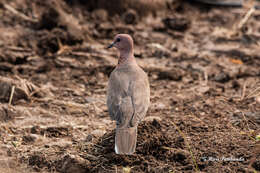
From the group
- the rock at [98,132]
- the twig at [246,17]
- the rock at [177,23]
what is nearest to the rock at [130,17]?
the rock at [177,23]

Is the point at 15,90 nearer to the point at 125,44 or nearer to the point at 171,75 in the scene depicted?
the point at 125,44

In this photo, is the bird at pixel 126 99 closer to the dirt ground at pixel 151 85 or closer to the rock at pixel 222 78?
the dirt ground at pixel 151 85

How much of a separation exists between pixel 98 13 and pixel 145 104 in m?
3.72

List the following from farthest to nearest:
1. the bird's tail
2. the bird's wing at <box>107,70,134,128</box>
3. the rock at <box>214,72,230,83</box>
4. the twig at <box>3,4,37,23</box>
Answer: the twig at <box>3,4,37,23</box>, the rock at <box>214,72,230,83</box>, the bird's wing at <box>107,70,134,128</box>, the bird's tail

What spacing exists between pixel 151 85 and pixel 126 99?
6.04 feet

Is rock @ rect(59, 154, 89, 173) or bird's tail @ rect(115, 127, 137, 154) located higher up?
bird's tail @ rect(115, 127, 137, 154)

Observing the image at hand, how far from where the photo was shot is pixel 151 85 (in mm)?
5254

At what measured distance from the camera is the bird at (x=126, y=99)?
3.17 metres

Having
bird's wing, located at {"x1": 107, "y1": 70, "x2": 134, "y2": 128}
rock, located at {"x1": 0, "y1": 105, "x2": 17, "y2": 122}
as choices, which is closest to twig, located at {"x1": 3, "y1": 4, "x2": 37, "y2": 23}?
rock, located at {"x1": 0, "y1": 105, "x2": 17, "y2": 122}

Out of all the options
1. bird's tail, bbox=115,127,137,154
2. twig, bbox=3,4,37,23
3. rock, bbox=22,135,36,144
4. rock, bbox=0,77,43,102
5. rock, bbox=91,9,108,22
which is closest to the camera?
bird's tail, bbox=115,127,137,154

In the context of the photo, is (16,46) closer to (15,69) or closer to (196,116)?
(15,69)

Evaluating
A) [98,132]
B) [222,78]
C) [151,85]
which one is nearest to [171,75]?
[151,85]

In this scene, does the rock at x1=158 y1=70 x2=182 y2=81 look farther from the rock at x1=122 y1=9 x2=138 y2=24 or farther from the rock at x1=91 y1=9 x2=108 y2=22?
the rock at x1=91 y1=9 x2=108 y2=22

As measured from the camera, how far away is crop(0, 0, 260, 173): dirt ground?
11.1 feet
